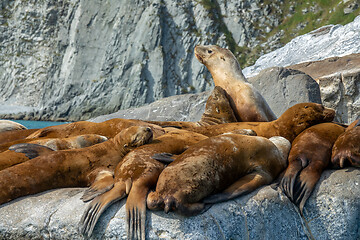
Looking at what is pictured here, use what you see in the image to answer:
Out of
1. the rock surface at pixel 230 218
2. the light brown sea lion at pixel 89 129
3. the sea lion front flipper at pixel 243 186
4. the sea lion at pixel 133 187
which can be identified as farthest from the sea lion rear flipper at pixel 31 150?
the sea lion front flipper at pixel 243 186

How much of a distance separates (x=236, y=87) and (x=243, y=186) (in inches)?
142

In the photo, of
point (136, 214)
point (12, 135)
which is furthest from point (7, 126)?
point (136, 214)

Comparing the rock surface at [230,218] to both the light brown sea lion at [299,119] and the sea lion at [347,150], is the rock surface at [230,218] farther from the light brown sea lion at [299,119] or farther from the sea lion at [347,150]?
the light brown sea lion at [299,119]

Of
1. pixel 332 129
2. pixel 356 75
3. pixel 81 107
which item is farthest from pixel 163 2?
pixel 332 129

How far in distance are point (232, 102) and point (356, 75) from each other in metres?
3.67

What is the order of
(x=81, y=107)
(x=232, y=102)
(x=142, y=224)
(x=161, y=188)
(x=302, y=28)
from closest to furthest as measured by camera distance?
(x=142, y=224), (x=161, y=188), (x=232, y=102), (x=81, y=107), (x=302, y=28)

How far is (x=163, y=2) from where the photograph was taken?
29.4 metres

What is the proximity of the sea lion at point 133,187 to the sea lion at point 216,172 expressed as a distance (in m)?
0.13

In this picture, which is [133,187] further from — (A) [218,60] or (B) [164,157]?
(A) [218,60]

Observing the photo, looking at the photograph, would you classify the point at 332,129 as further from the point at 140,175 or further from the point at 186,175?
the point at 140,175

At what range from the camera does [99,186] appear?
3445 mm

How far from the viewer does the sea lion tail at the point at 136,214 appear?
9.50 feet

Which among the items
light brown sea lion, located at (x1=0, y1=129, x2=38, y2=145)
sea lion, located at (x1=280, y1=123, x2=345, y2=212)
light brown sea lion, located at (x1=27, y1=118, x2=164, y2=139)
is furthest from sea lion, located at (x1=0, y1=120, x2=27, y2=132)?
sea lion, located at (x1=280, y1=123, x2=345, y2=212)

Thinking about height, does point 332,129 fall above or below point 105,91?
above
